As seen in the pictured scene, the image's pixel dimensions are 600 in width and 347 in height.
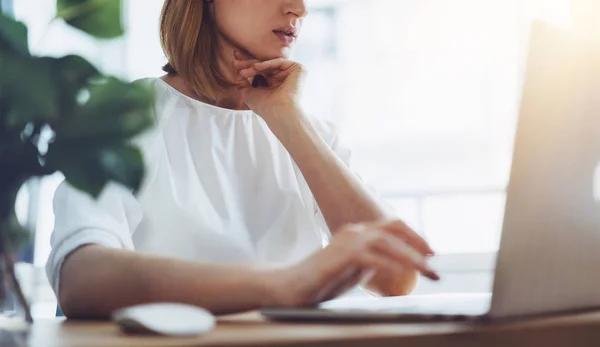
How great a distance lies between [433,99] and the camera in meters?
2.29

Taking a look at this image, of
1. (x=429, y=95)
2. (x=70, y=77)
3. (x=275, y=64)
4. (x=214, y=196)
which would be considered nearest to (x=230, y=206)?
(x=214, y=196)

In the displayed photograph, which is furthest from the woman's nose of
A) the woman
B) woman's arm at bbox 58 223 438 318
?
woman's arm at bbox 58 223 438 318

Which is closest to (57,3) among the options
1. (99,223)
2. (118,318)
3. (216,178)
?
(118,318)

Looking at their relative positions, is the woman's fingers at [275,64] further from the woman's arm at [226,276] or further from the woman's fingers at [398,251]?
the woman's fingers at [398,251]

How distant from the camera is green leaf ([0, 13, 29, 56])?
1.65 feet

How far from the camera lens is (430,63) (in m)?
2.29

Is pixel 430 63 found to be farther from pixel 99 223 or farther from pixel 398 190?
pixel 99 223

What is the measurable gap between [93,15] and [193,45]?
32.8 inches

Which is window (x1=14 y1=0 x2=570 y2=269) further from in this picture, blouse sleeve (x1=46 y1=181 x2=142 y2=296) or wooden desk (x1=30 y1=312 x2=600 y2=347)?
wooden desk (x1=30 y1=312 x2=600 y2=347)

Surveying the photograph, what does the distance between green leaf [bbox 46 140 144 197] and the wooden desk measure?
115 mm

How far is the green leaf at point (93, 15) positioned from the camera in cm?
56

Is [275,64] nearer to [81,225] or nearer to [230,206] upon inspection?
[230,206]

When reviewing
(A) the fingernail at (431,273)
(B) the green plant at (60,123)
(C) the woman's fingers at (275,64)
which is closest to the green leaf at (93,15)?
(B) the green plant at (60,123)

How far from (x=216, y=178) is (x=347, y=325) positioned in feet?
2.49
